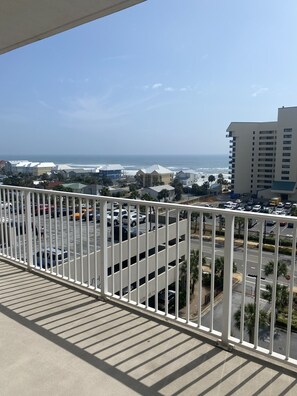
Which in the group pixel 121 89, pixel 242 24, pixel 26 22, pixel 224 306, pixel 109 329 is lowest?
pixel 109 329

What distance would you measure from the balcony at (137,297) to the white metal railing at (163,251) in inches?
0.4

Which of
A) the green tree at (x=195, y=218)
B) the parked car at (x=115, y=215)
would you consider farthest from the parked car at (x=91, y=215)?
the green tree at (x=195, y=218)

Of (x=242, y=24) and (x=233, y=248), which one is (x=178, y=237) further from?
(x=242, y=24)

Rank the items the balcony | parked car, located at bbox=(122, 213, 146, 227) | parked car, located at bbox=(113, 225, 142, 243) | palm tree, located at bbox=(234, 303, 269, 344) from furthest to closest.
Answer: parked car, located at bbox=(113, 225, 142, 243)
parked car, located at bbox=(122, 213, 146, 227)
palm tree, located at bbox=(234, 303, 269, 344)
the balcony

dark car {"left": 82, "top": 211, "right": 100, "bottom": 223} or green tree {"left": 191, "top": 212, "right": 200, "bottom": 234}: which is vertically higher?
green tree {"left": 191, "top": 212, "right": 200, "bottom": 234}

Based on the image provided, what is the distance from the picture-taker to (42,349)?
203cm

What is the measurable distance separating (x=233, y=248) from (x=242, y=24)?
14.1 meters

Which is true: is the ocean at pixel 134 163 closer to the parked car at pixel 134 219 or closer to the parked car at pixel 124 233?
the parked car at pixel 124 233

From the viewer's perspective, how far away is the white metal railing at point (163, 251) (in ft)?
6.57

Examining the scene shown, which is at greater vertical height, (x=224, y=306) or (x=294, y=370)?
(x=224, y=306)

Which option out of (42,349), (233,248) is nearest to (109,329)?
(42,349)

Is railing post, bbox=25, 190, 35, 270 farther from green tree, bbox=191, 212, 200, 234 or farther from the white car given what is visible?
green tree, bbox=191, 212, 200, 234

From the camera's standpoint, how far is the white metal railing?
2.00 metres

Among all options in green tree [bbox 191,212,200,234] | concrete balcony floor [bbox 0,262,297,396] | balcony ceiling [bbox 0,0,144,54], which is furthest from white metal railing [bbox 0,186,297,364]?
balcony ceiling [bbox 0,0,144,54]
